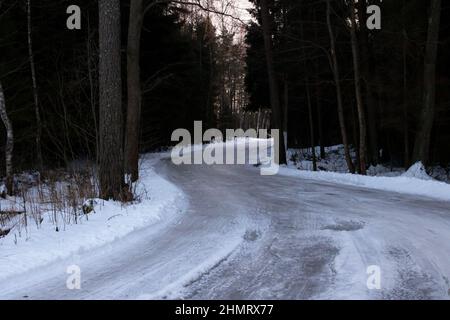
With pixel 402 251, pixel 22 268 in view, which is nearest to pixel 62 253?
pixel 22 268

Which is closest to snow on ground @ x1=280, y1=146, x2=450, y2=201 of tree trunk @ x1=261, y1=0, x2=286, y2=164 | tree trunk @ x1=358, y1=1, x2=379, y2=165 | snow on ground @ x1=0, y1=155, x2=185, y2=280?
tree trunk @ x1=358, y1=1, x2=379, y2=165

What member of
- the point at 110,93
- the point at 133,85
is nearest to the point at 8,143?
the point at 133,85

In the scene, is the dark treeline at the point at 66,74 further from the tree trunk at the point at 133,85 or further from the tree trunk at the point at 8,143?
the tree trunk at the point at 133,85

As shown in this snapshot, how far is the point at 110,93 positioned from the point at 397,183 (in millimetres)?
8432

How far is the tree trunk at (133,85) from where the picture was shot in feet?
44.1

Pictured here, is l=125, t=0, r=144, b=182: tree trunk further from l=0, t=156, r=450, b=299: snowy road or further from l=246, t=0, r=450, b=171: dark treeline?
A: l=246, t=0, r=450, b=171: dark treeline

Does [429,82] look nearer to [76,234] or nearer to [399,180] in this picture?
[399,180]

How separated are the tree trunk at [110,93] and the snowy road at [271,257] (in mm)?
1982

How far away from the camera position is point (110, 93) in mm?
9883

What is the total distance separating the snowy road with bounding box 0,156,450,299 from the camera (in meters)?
4.54

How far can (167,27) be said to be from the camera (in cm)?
2819

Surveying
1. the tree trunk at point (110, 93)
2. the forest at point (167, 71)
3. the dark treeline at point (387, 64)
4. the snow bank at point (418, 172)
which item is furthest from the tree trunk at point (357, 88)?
the tree trunk at point (110, 93)
